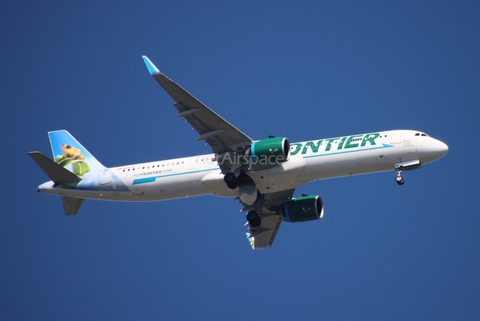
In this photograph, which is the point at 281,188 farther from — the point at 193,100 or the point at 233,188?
the point at 193,100

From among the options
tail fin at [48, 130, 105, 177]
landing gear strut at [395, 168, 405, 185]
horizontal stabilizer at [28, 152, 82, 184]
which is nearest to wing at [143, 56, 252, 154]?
landing gear strut at [395, 168, 405, 185]

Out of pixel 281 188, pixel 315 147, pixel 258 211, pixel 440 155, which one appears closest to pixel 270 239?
pixel 258 211

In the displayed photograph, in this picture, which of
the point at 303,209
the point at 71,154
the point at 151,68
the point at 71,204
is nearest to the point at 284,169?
the point at 303,209

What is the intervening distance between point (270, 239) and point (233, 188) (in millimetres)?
9494

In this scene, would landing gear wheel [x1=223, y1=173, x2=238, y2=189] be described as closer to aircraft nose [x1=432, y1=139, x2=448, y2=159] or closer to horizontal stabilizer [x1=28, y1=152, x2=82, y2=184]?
horizontal stabilizer [x1=28, y1=152, x2=82, y2=184]

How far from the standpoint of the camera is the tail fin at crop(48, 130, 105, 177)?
55.1 metres

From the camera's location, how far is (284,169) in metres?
48.6

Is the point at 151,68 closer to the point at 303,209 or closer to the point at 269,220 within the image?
the point at 303,209

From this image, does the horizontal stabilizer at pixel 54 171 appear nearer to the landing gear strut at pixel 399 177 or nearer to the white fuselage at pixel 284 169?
the white fuselage at pixel 284 169

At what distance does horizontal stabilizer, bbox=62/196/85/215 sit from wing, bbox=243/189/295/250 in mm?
12755

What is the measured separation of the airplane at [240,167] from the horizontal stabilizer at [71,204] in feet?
0.23

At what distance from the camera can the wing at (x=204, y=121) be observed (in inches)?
1775

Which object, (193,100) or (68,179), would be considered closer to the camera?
(193,100)

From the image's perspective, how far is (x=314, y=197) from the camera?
182ft
